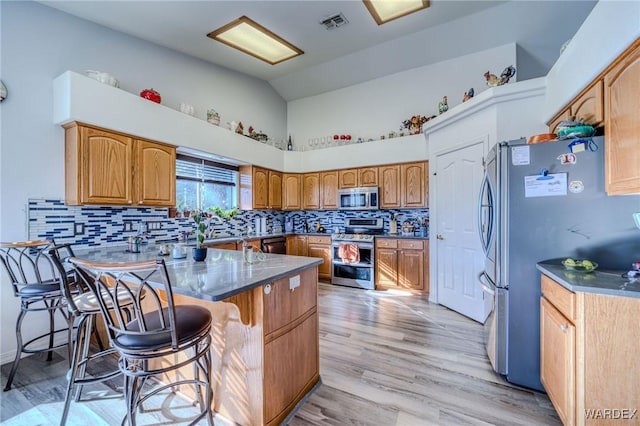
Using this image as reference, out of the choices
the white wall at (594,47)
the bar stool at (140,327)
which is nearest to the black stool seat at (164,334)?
the bar stool at (140,327)

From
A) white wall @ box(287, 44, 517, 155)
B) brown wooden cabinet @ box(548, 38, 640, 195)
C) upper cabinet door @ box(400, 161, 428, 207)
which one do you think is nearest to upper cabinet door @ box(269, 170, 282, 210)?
white wall @ box(287, 44, 517, 155)

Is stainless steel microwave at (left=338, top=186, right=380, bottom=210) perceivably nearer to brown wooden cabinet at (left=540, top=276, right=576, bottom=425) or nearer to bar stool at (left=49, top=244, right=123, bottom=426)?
brown wooden cabinet at (left=540, top=276, right=576, bottom=425)

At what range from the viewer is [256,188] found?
15.4ft

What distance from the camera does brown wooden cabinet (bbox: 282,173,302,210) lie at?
5422 millimetres

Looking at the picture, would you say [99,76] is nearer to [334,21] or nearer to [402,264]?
[334,21]

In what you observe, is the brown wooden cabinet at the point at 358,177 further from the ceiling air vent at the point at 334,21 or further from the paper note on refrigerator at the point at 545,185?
the paper note on refrigerator at the point at 545,185

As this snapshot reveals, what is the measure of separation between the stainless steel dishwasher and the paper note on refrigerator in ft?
12.0

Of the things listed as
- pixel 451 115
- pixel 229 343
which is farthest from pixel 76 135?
pixel 451 115

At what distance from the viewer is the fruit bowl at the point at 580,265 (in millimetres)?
1561

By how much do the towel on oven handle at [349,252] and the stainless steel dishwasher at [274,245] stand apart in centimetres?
110

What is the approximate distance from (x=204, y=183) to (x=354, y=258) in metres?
2.79

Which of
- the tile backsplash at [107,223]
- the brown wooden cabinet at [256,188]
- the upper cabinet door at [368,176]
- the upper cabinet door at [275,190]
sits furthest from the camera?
the upper cabinet door at [275,190]

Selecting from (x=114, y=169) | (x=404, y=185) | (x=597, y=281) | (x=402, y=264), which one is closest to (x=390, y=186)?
(x=404, y=185)

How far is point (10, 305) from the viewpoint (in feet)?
7.70
